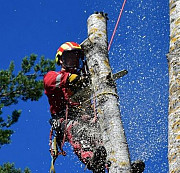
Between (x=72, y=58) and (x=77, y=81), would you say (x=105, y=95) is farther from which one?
(x=72, y=58)

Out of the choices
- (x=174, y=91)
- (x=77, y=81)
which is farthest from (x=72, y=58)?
(x=174, y=91)

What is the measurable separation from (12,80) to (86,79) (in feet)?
23.4

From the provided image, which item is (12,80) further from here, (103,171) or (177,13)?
(177,13)

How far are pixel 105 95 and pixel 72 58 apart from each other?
1.28 metres

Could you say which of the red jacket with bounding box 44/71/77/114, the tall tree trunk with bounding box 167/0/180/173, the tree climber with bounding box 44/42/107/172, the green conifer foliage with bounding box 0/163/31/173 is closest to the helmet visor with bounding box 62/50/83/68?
the tree climber with bounding box 44/42/107/172

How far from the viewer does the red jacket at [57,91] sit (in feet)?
14.3

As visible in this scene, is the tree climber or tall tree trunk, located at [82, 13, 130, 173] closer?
tall tree trunk, located at [82, 13, 130, 173]

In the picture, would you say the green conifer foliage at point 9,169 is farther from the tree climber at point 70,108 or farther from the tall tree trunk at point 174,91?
the tall tree trunk at point 174,91

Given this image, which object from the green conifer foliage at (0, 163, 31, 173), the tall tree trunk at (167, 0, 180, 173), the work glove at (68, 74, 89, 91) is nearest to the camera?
the tall tree trunk at (167, 0, 180, 173)

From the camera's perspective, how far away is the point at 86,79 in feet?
12.9

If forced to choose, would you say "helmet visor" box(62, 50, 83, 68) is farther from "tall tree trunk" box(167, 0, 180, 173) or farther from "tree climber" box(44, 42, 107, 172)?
"tall tree trunk" box(167, 0, 180, 173)

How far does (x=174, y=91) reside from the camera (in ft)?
6.84

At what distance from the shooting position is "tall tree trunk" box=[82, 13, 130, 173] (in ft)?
9.21

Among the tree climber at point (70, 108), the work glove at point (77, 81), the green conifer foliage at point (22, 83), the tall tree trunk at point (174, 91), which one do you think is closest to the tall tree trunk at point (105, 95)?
the tree climber at point (70, 108)
